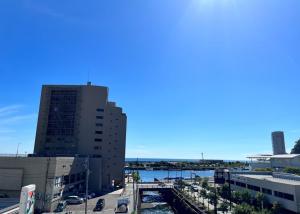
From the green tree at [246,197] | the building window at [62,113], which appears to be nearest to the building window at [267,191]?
the green tree at [246,197]

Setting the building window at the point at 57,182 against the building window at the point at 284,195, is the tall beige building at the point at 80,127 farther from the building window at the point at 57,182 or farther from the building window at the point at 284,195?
the building window at the point at 284,195

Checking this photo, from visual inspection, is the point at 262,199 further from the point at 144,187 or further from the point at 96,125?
the point at 96,125

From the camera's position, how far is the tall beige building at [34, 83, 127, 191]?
108m

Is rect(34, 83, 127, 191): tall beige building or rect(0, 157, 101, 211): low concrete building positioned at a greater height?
rect(34, 83, 127, 191): tall beige building

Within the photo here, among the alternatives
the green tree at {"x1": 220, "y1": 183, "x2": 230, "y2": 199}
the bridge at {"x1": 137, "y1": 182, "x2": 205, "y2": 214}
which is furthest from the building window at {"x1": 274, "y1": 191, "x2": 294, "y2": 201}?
the green tree at {"x1": 220, "y1": 183, "x2": 230, "y2": 199}

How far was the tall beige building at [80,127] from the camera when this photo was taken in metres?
108

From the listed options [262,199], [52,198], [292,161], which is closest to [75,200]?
[52,198]

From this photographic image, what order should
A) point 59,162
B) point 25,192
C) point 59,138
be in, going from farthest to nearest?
point 59,138 < point 59,162 < point 25,192

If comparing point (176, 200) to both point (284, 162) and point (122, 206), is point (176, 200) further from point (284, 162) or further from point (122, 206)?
point (284, 162)

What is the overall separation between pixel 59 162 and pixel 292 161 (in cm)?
11094

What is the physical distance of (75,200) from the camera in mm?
71438

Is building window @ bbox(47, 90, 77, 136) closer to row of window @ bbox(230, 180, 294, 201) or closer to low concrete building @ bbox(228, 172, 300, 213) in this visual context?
row of window @ bbox(230, 180, 294, 201)

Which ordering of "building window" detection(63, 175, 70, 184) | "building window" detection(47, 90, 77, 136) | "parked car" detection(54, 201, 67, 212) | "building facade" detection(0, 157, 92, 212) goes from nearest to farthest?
"parked car" detection(54, 201, 67, 212) < "building facade" detection(0, 157, 92, 212) < "building window" detection(63, 175, 70, 184) < "building window" detection(47, 90, 77, 136)

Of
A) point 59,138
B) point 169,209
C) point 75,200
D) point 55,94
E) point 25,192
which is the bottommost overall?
point 169,209
